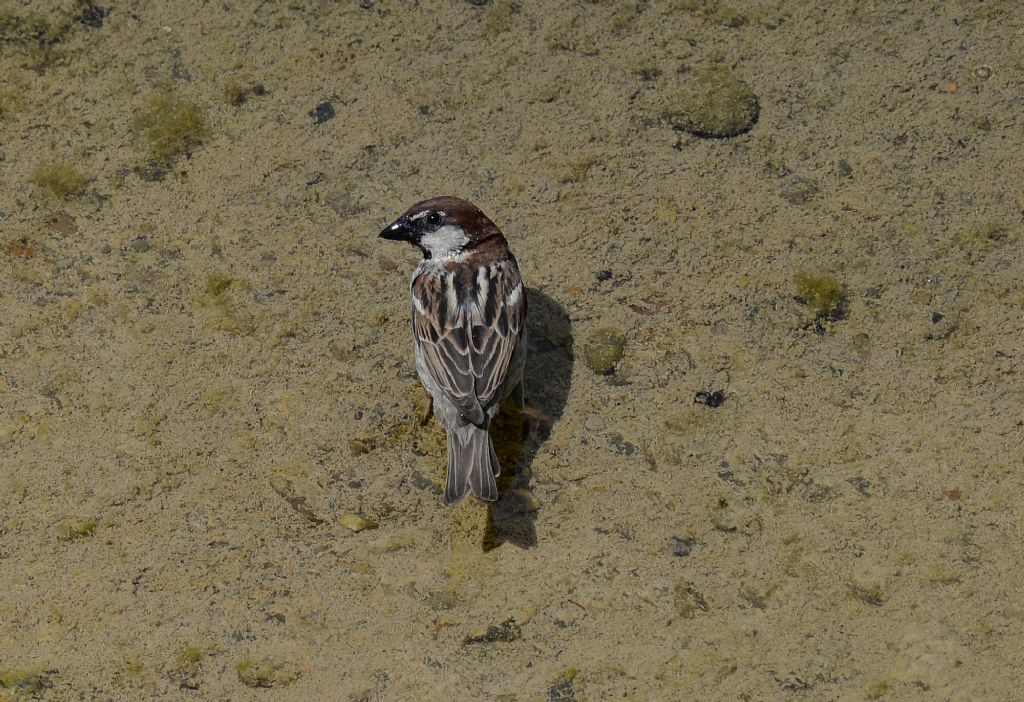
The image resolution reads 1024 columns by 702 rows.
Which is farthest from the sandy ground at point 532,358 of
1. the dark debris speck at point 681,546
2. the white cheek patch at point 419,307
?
the white cheek patch at point 419,307

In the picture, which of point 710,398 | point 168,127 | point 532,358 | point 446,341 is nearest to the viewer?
point 446,341

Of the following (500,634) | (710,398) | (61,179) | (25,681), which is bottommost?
(25,681)

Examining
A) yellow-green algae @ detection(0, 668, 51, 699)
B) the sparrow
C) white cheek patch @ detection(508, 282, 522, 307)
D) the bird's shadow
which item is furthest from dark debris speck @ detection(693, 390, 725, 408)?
yellow-green algae @ detection(0, 668, 51, 699)

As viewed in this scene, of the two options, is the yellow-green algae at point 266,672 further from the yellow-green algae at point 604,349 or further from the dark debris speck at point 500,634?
the yellow-green algae at point 604,349

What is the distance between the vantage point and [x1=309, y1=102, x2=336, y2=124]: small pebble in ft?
18.9

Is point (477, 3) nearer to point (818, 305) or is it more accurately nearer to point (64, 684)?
point (818, 305)

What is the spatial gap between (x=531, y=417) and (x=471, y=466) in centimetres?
60

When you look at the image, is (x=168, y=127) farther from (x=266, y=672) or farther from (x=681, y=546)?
(x=681, y=546)

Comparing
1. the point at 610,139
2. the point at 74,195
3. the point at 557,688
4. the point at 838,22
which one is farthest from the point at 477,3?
the point at 557,688

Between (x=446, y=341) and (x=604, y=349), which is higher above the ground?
(x=446, y=341)

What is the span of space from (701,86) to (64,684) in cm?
434

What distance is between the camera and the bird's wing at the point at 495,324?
4426 mm

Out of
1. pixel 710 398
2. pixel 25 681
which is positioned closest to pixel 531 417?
pixel 710 398

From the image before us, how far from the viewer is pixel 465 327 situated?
460cm
